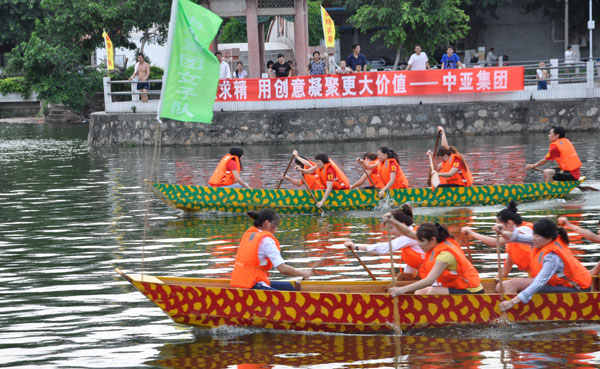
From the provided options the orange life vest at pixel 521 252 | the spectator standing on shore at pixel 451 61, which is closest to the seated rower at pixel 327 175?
the orange life vest at pixel 521 252

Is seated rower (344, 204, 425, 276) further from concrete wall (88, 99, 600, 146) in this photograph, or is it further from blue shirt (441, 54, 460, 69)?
blue shirt (441, 54, 460, 69)

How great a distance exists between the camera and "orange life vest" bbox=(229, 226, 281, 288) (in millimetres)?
10406

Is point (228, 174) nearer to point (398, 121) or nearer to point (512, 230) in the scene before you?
point (512, 230)

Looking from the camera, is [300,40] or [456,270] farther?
[300,40]

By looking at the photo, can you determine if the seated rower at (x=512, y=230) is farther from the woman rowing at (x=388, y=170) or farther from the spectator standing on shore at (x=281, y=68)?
the spectator standing on shore at (x=281, y=68)

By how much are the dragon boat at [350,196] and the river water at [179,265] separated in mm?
282

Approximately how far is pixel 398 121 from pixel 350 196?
13.6 m

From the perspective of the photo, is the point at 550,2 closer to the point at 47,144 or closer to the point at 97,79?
the point at 97,79

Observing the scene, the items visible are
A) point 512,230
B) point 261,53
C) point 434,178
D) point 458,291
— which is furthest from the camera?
point 261,53

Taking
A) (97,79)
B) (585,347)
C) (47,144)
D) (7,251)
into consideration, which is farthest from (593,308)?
(97,79)

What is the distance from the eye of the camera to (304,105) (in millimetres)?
31234

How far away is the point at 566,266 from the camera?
10.2 m

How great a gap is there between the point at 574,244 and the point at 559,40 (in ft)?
137

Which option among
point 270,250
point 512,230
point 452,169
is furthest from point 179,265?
point 452,169
